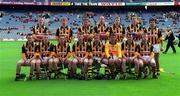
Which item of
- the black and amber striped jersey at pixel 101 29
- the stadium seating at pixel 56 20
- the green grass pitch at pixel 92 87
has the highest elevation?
the stadium seating at pixel 56 20

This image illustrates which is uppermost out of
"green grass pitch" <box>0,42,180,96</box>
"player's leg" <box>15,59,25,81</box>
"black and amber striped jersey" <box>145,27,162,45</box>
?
"black and amber striped jersey" <box>145,27,162,45</box>

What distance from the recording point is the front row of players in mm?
14969

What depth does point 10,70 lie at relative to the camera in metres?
18.6

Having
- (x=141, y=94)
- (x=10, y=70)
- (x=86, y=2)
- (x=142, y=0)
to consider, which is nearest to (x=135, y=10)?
(x=142, y=0)

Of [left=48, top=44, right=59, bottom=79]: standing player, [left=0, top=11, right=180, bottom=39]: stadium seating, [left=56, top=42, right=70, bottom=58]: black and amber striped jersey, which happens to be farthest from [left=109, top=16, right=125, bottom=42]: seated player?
[left=0, top=11, right=180, bottom=39]: stadium seating

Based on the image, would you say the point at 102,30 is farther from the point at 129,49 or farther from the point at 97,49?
the point at 129,49

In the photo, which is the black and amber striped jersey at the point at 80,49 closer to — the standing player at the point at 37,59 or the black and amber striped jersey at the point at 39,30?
the standing player at the point at 37,59

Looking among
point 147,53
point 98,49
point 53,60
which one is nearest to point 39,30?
point 53,60

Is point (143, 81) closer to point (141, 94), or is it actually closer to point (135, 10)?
point (141, 94)

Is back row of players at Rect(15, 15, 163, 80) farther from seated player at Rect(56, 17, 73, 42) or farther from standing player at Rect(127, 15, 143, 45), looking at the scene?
standing player at Rect(127, 15, 143, 45)

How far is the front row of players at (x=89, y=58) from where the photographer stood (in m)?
15.0

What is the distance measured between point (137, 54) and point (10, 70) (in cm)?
564

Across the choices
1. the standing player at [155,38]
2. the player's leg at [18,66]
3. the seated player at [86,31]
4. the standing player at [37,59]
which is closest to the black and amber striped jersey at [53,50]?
the standing player at [37,59]

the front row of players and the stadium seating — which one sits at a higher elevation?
the stadium seating
